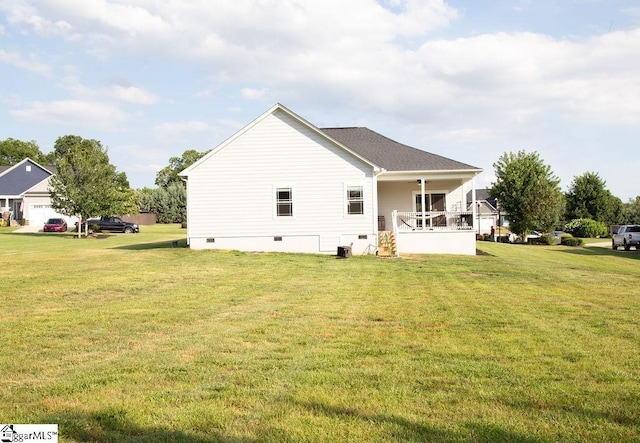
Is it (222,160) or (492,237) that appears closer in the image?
(222,160)

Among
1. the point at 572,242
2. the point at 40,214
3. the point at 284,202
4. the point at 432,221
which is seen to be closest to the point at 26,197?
the point at 40,214

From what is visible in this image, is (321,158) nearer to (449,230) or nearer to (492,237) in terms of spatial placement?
(449,230)

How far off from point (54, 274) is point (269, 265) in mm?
6922

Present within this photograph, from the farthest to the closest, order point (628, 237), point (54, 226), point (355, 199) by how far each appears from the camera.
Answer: point (54, 226) → point (628, 237) → point (355, 199)

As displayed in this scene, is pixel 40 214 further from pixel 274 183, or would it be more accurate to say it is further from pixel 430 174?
pixel 430 174

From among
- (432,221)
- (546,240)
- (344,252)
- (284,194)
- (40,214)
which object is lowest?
(546,240)

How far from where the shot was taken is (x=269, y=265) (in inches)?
771

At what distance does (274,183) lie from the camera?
82.1 feet

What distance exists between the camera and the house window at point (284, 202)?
25.0 meters

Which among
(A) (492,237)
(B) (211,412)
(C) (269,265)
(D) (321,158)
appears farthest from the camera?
(A) (492,237)

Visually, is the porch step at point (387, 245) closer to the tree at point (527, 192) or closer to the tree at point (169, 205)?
the tree at point (527, 192)

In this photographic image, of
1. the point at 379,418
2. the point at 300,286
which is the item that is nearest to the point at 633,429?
the point at 379,418

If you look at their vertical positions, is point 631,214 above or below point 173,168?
below

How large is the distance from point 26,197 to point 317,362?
58.5 meters
